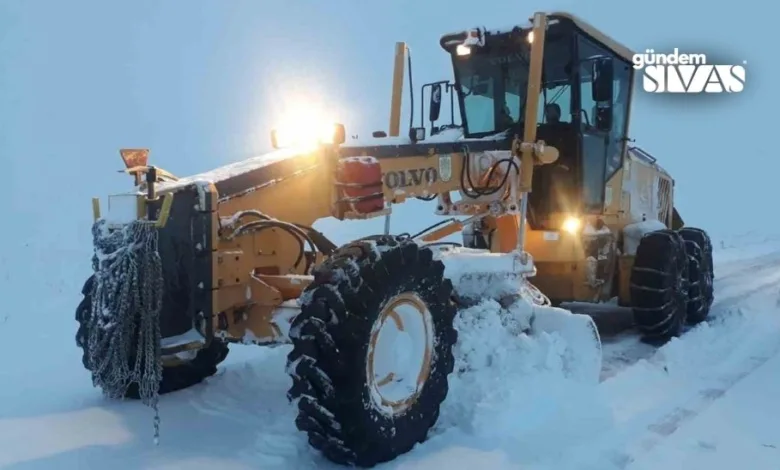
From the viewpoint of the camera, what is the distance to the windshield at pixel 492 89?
664 cm

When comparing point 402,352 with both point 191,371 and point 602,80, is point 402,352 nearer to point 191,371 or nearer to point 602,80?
point 191,371

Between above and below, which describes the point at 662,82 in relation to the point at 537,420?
above

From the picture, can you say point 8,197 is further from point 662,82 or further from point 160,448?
point 662,82

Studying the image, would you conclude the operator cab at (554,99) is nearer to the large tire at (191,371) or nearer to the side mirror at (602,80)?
the side mirror at (602,80)

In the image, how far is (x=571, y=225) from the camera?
6.80 meters

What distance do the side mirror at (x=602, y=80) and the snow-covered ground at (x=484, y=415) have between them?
223 centimetres

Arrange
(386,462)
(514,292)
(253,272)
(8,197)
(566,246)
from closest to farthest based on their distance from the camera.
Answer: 1. (386,462)
2. (253,272)
3. (514,292)
4. (566,246)
5. (8,197)

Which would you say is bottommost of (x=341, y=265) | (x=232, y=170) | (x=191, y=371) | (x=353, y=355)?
(x=191, y=371)

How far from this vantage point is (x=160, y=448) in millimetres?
3707

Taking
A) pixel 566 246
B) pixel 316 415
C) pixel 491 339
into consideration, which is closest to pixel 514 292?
pixel 491 339

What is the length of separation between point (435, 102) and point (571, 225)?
1.70 metres

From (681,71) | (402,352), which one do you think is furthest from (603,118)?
(681,71)

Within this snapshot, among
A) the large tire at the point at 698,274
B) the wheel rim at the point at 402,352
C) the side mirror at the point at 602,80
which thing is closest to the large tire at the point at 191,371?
the wheel rim at the point at 402,352

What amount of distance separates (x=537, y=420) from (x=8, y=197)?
1465 cm
